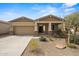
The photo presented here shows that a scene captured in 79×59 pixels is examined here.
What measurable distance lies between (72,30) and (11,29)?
9.95m

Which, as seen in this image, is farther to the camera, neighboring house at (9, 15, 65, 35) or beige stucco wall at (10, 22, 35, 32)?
beige stucco wall at (10, 22, 35, 32)

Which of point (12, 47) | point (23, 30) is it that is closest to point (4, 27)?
point (23, 30)

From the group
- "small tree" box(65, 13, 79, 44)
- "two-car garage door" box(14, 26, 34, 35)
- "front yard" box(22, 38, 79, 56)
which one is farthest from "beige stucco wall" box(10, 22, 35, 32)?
"front yard" box(22, 38, 79, 56)

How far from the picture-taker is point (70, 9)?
47.9 feet

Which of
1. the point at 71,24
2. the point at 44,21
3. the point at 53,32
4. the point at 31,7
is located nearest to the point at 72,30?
the point at 71,24

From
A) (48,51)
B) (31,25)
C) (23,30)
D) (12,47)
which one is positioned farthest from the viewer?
(23,30)

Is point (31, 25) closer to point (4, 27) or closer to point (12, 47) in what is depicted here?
point (4, 27)

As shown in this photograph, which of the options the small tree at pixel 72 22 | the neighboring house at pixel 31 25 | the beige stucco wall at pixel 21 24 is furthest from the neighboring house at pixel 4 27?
the small tree at pixel 72 22

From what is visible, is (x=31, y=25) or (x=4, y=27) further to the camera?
(x=4, y=27)

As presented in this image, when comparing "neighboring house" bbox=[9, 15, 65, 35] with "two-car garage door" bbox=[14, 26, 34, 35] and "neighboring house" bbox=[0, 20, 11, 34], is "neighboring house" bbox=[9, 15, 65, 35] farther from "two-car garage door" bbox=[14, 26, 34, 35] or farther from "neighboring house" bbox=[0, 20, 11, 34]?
"neighboring house" bbox=[0, 20, 11, 34]

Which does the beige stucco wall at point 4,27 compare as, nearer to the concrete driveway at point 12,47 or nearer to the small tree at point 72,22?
the concrete driveway at point 12,47

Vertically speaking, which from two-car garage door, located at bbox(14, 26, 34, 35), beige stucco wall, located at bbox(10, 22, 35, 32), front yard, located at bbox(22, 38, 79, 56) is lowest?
front yard, located at bbox(22, 38, 79, 56)

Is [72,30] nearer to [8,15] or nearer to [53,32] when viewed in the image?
[53,32]

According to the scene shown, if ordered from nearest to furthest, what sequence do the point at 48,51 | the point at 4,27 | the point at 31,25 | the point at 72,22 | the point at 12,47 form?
the point at 48,51 < the point at 12,47 < the point at 72,22 < the point at 31,25 < the point at 4,27
